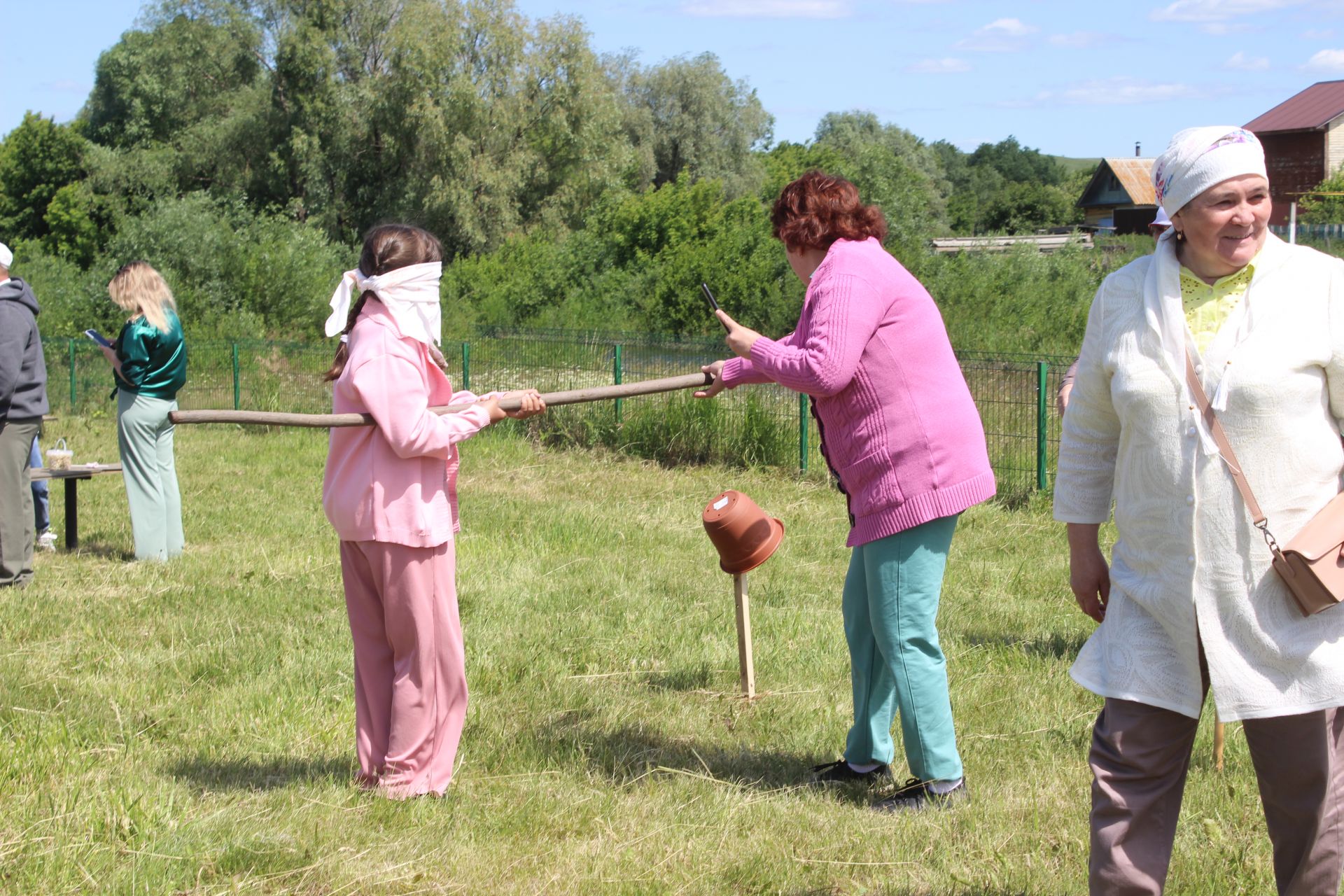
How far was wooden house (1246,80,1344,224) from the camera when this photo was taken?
57656mm

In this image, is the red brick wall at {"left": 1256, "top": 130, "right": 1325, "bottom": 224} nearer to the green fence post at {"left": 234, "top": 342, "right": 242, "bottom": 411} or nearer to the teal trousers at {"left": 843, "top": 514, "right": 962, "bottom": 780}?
the green fence post at {"left": 234, "top": 342, "right": 242, "bottom": 411}

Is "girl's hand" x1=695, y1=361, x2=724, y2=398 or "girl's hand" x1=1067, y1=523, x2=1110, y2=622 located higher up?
"girl's hand" x1=695, y1=361, x2=724, y2=398

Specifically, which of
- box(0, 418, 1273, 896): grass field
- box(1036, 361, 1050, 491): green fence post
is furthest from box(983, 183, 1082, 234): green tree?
box(0, 418, 1273, 896): grass field

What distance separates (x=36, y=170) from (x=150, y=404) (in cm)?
5105

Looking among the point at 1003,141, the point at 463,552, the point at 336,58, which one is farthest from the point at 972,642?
the point at 1003,141

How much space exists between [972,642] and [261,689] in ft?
11.1

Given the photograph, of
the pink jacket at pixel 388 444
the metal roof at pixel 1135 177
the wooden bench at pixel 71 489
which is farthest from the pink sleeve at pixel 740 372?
the metal roof at pixel 1135 177

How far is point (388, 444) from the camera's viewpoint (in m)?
4.05

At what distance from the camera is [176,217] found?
26.8m

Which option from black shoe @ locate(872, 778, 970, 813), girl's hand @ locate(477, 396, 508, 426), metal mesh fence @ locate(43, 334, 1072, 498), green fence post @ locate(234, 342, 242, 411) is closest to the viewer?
black shoe @ locate(872, 778, 970, 813)

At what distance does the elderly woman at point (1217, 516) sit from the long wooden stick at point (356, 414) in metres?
1.73

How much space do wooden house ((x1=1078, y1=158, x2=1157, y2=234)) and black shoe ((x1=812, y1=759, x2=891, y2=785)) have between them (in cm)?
5645

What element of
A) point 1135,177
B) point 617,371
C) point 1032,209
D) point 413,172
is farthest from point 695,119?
point 617,371

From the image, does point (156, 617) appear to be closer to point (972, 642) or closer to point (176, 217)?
point (972, 642)
